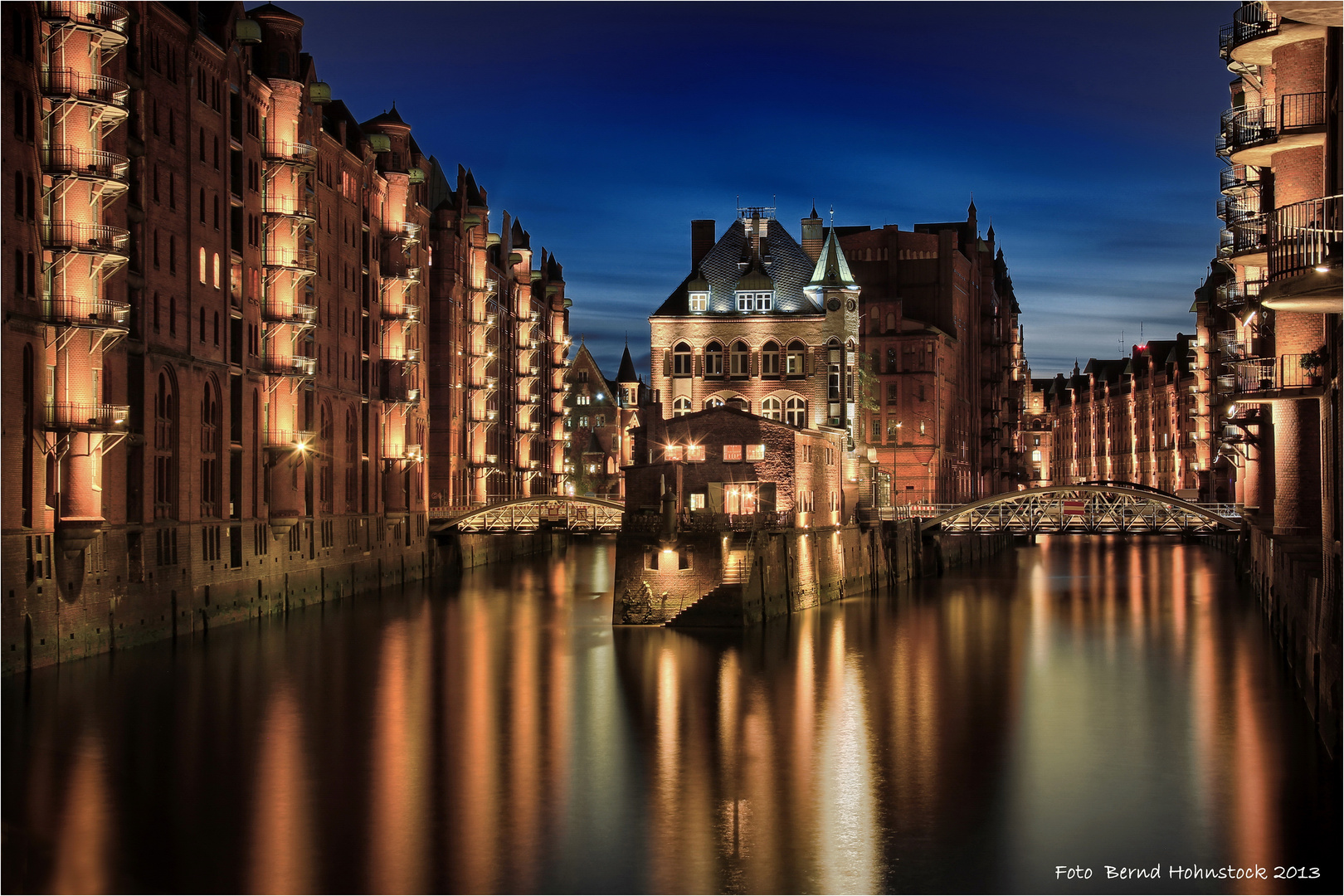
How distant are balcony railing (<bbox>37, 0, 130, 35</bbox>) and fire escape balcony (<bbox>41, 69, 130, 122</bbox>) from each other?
1.43 metres

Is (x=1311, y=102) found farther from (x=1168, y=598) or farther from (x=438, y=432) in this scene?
(x=438, y=432)

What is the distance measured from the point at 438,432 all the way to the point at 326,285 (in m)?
21.0

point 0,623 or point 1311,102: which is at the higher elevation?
point 1311,102

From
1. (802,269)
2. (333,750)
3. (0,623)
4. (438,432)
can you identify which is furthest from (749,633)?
(438,432)

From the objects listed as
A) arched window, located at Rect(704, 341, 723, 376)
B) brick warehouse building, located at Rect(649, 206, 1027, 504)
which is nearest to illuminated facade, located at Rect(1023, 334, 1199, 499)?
brick warehouse building, located at Rect(649, 206, 1027, 504)

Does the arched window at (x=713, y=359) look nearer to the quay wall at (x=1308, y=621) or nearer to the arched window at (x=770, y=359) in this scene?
the arched window at (x=770, y=359)

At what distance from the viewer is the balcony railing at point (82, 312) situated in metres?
43.2

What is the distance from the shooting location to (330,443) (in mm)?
68625

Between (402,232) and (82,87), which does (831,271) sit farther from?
(82,87)

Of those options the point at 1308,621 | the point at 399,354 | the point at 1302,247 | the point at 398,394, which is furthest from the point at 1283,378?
the point at 399,354

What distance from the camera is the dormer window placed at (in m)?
79.5

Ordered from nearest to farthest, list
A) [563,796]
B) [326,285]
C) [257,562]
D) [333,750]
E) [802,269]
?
→ [563,796], [333,750], [257,562], [326,285], [802,269]

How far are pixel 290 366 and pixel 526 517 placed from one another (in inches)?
1014

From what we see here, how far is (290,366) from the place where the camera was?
61750mm
